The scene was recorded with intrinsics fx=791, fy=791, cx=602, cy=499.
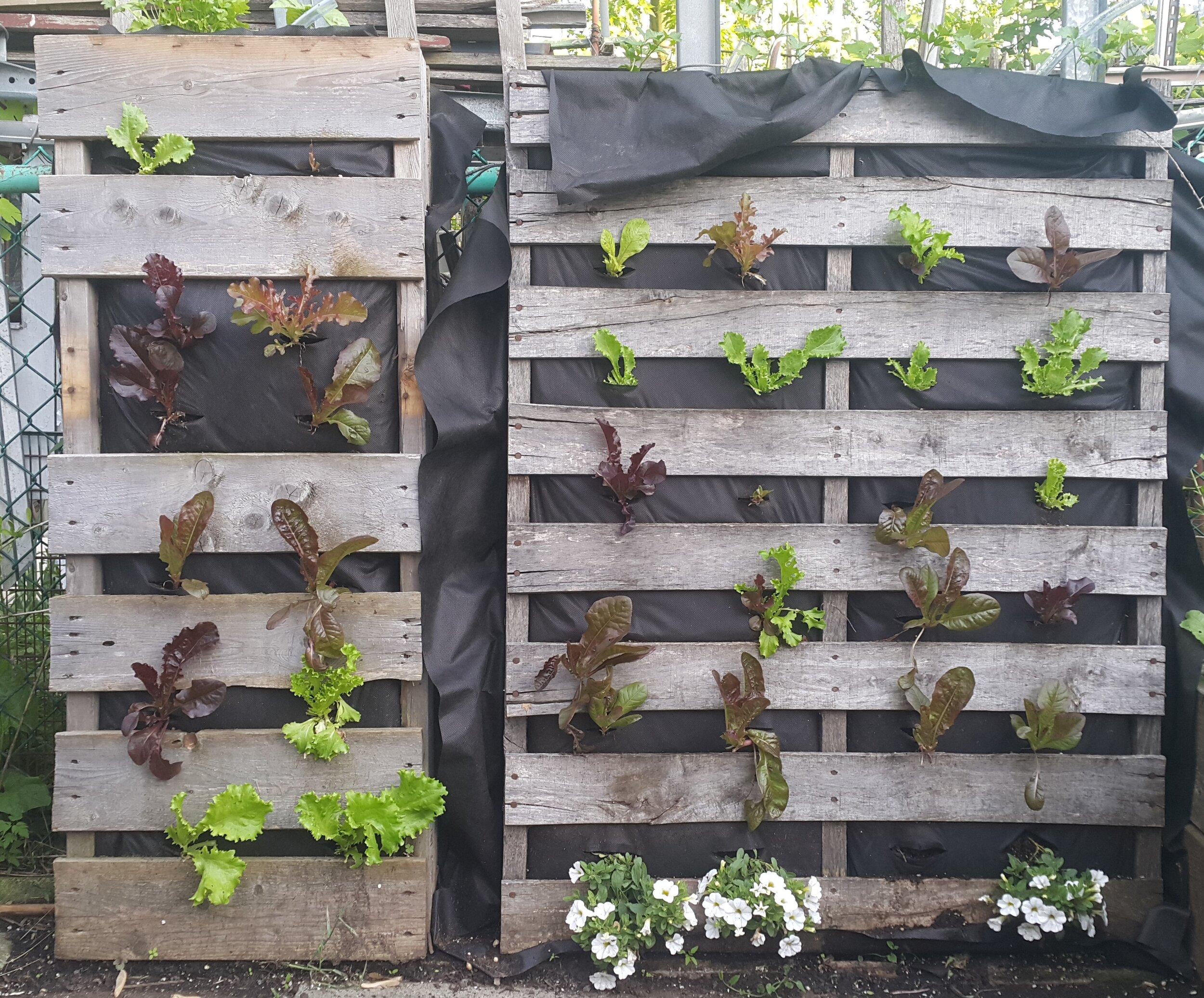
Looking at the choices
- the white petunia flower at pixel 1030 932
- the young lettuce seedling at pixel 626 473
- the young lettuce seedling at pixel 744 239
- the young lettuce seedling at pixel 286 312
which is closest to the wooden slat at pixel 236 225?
the young lettuce seedling at pixel 286 312

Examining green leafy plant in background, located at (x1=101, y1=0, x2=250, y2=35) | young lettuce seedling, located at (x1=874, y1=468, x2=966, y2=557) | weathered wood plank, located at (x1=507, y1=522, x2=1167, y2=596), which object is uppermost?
green leafy plant in background, located at (x1=101, y1=0, x2=250, y2=35)

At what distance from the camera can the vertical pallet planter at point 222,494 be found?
2514mm

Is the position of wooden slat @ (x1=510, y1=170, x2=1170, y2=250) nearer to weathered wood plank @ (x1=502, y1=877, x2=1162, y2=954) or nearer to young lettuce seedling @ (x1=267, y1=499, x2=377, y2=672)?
young lettuce seedling @ (x1=267, y1=499, x2=377, y2=672)

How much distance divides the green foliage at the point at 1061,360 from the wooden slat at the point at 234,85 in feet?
7.10

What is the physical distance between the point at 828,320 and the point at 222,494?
6.76 ft

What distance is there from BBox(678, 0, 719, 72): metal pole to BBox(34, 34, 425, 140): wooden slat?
3.57 ft

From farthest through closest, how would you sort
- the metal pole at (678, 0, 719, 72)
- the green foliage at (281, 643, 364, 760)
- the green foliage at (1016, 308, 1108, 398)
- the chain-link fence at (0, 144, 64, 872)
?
1. the metal pole at (678, 0, 719, 72)
2. the chain-link fence at (0, 144, 64, 872)
3. the green foliage at (1016, 308, 1108, 398)
4. the green foliage at (281, 643, 364, 760)

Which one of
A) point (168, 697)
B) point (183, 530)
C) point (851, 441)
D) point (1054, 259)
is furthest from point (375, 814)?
point (1054, 259)

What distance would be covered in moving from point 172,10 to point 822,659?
3.06 metres

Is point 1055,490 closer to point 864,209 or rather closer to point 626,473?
point 864,209

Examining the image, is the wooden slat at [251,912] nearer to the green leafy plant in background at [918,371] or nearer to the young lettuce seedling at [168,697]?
the young lettuce seedling at [168,697]

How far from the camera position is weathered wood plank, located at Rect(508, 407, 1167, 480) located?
2.62m

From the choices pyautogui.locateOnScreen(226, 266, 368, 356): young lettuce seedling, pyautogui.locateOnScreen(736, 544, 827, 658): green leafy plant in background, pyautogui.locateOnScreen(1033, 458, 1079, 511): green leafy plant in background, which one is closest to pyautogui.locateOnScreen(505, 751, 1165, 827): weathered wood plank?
pyautogui.locateOnScreen(736, 544, 827, 658): green leafy plant in background

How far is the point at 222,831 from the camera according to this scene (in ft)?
8.11
